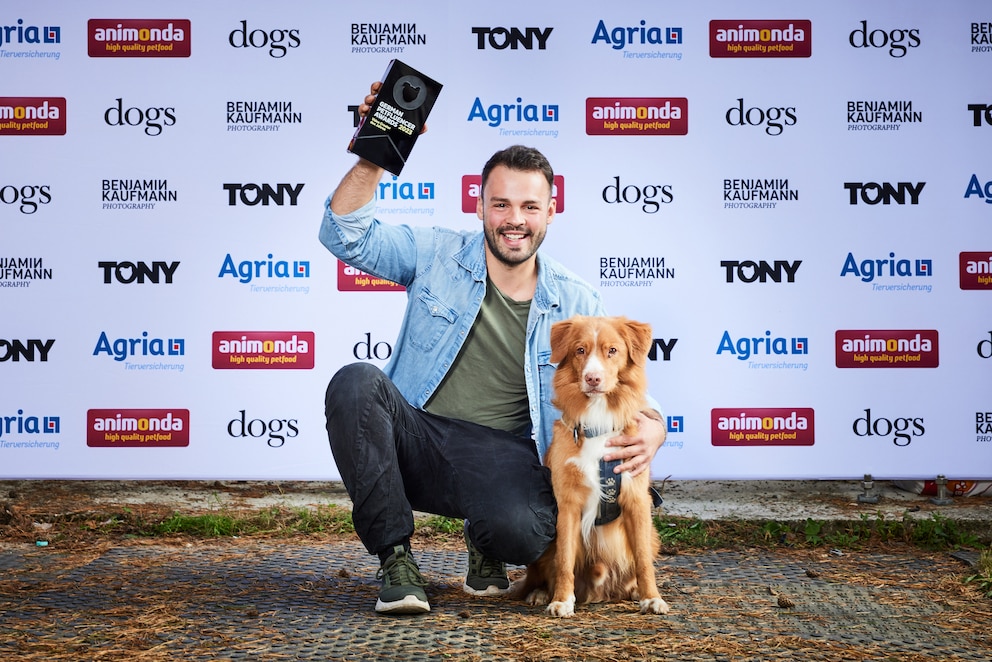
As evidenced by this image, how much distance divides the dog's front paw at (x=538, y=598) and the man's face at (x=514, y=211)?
1.16 metres

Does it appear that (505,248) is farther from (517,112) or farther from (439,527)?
(517,112)

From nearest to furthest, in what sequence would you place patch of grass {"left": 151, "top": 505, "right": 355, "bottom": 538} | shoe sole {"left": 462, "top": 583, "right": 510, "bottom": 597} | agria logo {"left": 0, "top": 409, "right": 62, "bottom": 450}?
1. shoe sole {"left": 462, "top": 583, "right": 510, "bottom": 597}
2. patch of grass {"left": 151, "top": 505, "right": 355, "bottom": 538}
3. agria logo {"left": 0, "top": 409, "right": 62, "bottom": 450}

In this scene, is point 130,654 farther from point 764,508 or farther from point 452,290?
point 764,508

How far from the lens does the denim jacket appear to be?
323cm

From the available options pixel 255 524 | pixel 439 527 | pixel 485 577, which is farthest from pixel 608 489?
pixel 255 524

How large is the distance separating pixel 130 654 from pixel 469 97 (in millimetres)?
3514

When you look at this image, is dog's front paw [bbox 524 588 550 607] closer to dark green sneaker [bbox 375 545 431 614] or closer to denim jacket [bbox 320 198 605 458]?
dark green sneaker [bbox 375 545 431 614]

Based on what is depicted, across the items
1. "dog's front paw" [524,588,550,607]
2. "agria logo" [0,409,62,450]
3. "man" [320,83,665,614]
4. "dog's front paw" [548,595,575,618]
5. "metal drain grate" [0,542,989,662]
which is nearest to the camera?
"metal drain grate" [0,542,989,662]

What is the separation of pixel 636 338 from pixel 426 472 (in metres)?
0.85

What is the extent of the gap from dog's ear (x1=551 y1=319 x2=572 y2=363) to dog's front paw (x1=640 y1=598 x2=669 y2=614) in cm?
82

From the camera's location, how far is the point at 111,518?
469 cm

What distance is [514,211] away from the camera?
10.7 feet

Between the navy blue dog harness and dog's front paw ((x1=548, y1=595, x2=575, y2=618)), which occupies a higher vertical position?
the navy blue dog harness

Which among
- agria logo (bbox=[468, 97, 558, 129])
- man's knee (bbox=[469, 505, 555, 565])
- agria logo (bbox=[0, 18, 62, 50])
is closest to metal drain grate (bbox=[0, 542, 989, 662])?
man's knee (bbox=[469, 505, 555, 565])
